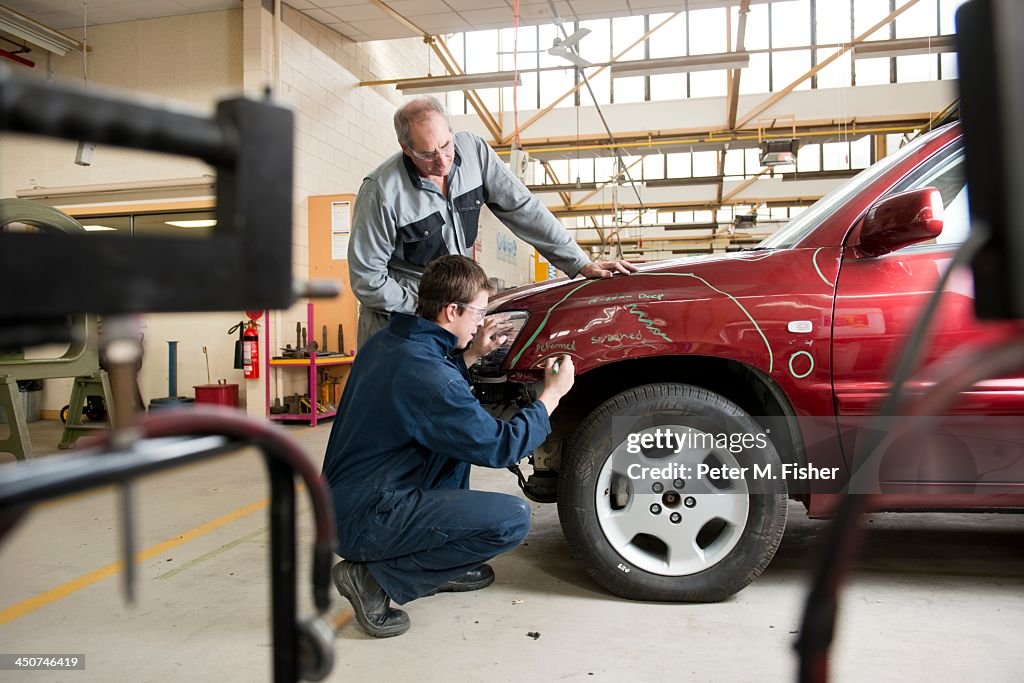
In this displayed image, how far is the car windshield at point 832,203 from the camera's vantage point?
2.35 m

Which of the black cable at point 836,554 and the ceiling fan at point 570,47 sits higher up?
the ceiling fan at point 570,47

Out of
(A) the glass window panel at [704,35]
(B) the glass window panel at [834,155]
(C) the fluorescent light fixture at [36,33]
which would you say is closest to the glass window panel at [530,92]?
(A) the glass window panel at [704,35]

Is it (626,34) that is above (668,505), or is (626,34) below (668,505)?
above

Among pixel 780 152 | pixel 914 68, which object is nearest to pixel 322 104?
pixel 780 152

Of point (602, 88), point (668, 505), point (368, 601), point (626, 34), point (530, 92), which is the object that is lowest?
point (368, 601)

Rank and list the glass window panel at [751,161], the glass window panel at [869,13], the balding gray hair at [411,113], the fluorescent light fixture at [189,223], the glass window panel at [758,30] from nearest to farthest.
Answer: the balding gray hair at [411,113] → the fluorescent light fixture at [189,223] → the glass window panel at [758,30] → the glass window panel at [869,13] → the glass window panel at [751,161]

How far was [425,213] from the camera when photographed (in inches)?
106

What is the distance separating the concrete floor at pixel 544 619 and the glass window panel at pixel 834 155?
15418mm

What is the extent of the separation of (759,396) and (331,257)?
6.00 metres

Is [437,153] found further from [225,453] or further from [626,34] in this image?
[626,34]

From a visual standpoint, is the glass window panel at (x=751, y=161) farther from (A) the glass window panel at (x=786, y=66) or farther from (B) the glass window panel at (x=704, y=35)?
(B) the glass window panel at (x=704, y=35)

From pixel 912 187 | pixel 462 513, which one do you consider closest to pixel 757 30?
pixel 912 187

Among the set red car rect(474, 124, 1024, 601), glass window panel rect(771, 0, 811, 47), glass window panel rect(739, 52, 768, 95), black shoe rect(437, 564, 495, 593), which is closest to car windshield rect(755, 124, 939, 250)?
red car rect(474, 124, 1024, 601)

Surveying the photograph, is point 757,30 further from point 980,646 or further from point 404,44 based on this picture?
point 980,646
